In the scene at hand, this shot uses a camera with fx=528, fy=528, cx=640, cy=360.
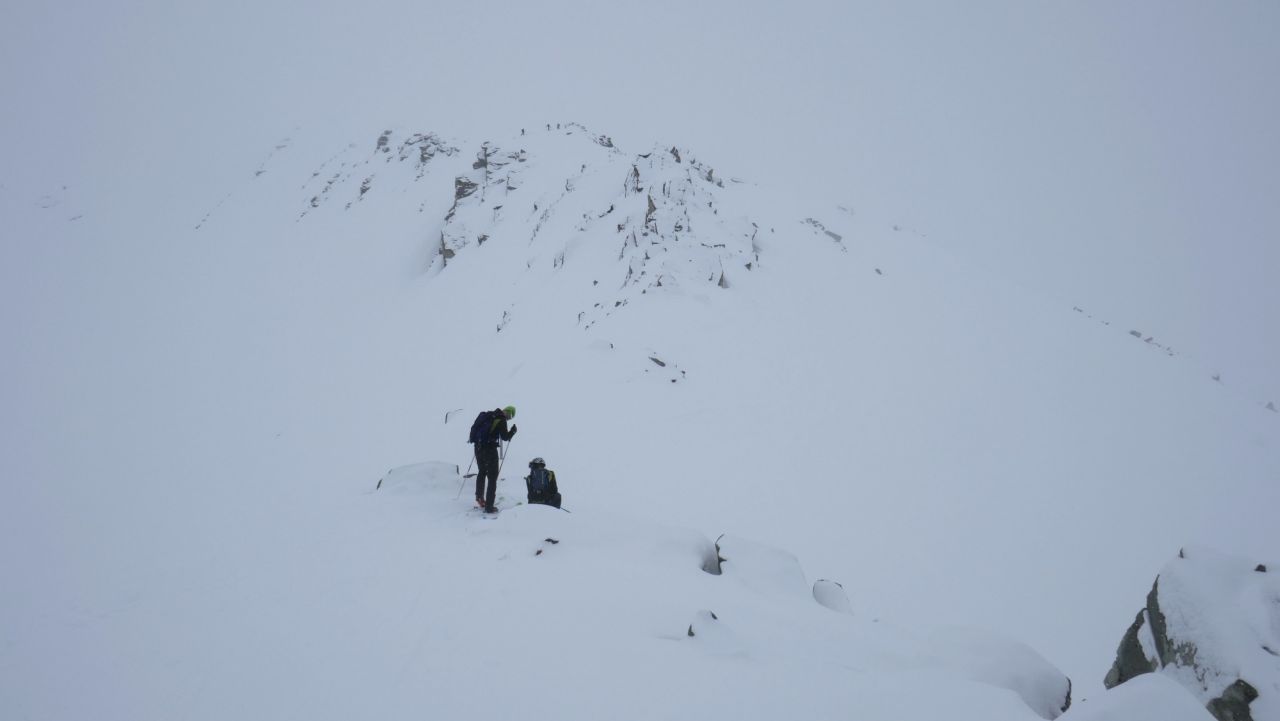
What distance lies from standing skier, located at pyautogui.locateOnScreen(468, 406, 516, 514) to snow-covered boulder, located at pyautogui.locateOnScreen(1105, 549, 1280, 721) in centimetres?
893

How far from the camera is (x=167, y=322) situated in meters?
36.6

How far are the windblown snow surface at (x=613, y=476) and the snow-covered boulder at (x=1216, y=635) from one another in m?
1.03

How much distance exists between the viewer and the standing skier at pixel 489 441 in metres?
9.69

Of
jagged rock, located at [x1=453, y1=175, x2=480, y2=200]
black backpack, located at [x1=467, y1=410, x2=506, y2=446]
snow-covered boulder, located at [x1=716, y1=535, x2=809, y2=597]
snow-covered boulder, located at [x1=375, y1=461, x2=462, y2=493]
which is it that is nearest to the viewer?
snow-covered boulder, located at [x1=716, y1=535, x2=809, y2=597]

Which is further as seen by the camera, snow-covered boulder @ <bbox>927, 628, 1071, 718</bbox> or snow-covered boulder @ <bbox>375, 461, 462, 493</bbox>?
snow-covered boulder @ <bbox>375, 461, 462, 493</bbox>

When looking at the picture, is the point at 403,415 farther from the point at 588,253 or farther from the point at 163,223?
the point at 163,223

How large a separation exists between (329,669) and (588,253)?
21.8m

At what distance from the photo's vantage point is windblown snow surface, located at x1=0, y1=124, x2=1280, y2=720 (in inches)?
221

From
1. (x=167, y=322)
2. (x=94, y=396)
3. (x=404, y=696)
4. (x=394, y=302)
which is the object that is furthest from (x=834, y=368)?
(x=167, y=322)

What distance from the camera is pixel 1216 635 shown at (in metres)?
5.00

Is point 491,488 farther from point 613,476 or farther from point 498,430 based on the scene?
point 613,476

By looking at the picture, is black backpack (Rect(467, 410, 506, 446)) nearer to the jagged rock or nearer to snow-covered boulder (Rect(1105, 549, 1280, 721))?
snow-covered boulder (Rect(1105, 549, 1280, 721))

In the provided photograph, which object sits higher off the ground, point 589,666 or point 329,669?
point 589,666

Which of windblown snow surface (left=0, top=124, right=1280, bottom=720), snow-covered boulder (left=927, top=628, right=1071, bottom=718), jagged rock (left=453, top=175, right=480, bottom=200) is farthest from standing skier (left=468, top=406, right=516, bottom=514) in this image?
jagged rock (left=453, top=175, right=480, bottom=200)
